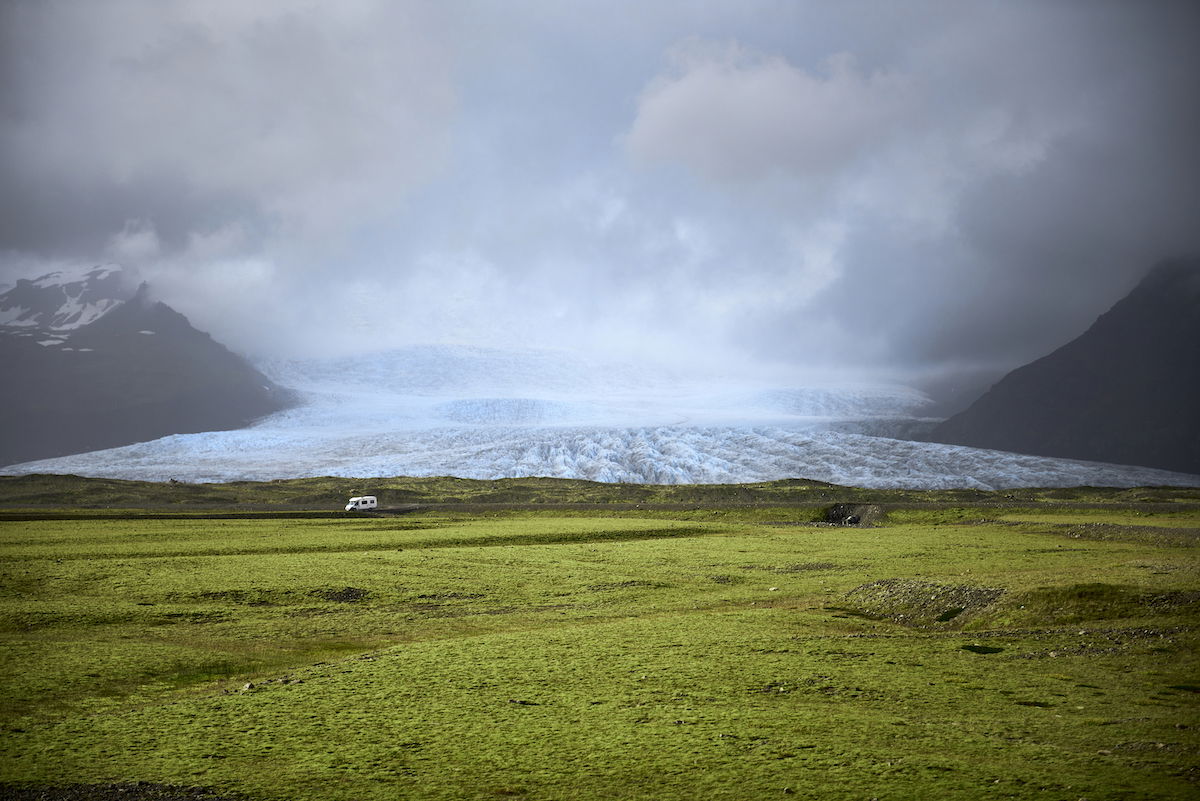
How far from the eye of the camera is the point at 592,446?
90.6m

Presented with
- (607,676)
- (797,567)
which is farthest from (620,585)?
(607,676)

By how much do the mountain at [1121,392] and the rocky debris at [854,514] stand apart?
135 m

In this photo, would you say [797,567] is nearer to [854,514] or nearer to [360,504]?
[854,514]

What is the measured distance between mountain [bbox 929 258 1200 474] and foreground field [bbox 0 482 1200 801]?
16645 cm

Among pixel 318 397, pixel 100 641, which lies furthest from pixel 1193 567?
pixel 318 397

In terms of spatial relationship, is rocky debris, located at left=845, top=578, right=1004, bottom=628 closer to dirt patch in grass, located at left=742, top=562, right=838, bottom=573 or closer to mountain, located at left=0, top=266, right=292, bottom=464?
dirt patch in grass, located at left=742, top=562, right=838, bottom=573

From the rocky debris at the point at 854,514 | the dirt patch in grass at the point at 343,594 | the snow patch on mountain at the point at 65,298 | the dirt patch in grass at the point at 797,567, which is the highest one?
the snow patch on mountain at the point at 65,298

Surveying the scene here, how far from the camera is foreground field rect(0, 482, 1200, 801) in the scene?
7098mm

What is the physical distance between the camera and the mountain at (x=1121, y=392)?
568 feet

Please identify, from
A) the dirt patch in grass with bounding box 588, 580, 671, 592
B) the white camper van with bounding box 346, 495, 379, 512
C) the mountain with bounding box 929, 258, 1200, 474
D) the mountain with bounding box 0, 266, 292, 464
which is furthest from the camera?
the mountain with bounding box 929, 258, 1200, 474

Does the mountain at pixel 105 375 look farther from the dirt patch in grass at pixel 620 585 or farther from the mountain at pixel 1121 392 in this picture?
the mountain at pixel 1121 392

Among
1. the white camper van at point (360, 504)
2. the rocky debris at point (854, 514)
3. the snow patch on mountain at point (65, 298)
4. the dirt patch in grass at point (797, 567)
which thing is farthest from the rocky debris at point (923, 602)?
the snow patch on mountain at point (65, 298)

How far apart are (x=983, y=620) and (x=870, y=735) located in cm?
787

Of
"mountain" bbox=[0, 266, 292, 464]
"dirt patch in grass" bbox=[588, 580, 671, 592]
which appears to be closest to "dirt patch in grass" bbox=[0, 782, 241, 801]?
"dirt patch in grass" bbox=[588, 580, 671, 592]
